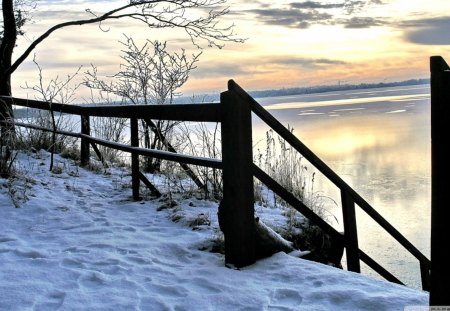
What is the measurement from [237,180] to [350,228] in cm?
153

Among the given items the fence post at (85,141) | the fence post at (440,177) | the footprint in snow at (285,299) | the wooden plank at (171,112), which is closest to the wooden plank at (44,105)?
the fence post at (85,141)

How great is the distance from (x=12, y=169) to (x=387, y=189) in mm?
8668

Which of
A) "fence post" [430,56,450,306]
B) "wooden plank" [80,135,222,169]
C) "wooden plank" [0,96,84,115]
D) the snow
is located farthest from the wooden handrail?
"wooden plank" [0,96,84,115]

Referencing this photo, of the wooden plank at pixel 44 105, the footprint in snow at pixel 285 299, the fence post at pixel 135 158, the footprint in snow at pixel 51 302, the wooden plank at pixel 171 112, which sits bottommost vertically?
the footprint in snow at pixel 285 299

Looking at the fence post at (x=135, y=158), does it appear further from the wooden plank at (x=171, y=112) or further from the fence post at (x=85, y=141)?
the fence post at (x=85, y=141)

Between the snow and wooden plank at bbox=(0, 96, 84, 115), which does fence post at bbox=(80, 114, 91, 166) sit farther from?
the snow

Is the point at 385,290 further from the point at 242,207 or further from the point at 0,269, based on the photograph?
the point at 0,269

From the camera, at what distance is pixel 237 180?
399 cm

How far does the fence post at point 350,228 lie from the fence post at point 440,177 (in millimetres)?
2163

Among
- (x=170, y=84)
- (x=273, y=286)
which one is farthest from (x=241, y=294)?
(x=170, y=84)

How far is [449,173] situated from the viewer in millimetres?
2531

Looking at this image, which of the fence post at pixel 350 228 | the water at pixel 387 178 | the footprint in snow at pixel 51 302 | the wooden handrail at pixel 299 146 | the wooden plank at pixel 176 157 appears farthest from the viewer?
the water at pixel 387 178

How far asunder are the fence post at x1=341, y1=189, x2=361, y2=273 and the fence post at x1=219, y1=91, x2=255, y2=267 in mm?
1184

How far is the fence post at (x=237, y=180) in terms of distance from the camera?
396 cm
